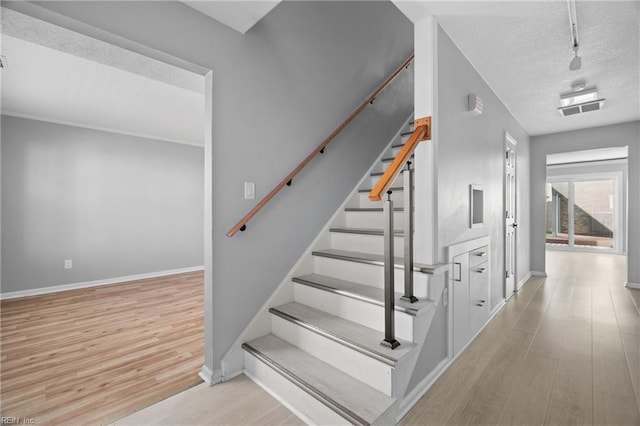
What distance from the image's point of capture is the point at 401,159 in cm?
167

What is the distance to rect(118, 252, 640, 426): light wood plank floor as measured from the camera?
1669 mm

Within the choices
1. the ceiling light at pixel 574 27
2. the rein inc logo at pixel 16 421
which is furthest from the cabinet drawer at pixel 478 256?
the rein inc logo at pixel 16 421

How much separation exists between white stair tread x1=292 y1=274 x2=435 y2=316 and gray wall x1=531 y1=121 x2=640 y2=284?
179 inches

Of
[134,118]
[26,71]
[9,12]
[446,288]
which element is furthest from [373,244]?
[134,118]

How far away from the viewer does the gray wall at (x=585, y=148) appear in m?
4.35

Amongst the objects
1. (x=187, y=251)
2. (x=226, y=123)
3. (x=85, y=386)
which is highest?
(x=226, y=123)

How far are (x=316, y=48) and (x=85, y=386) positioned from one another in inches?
129

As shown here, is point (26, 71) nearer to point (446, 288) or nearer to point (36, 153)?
point (36, 153)

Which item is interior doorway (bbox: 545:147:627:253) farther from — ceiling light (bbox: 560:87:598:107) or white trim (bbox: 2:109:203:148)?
white trim (bbox: 2:109:203:148)

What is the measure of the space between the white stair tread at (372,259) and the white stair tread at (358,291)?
0.19 metres

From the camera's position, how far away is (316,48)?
110 inches

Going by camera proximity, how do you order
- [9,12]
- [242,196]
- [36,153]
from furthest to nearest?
1. [36,153]
2. [242,196]
3. [9,12]

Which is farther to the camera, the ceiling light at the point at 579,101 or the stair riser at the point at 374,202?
the ceiling light at the point at 579,101

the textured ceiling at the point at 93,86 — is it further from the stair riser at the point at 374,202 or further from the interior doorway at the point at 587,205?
the interior doorway at the point at 587,205
